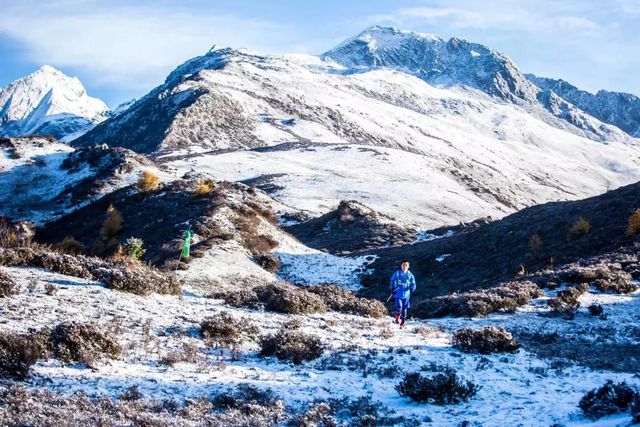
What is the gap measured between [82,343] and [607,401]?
8699 millimetres

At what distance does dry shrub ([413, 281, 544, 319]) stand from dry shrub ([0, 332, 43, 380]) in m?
13.5

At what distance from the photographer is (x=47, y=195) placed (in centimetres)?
5278

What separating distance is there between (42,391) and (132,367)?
187 centimetres

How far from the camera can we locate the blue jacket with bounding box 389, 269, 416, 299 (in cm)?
1741

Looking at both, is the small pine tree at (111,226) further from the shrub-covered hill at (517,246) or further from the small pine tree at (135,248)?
the shrub-covered hill at (517,246)

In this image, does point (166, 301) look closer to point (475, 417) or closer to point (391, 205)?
point (475, 417)

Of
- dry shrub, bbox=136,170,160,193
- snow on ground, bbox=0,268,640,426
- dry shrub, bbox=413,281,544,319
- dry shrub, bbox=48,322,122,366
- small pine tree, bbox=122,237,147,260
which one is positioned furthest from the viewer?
dry shrub, bbox=136,170,160,193

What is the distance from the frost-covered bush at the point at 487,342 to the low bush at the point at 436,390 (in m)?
2.91

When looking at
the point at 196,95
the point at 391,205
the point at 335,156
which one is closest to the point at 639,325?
the point at 391,205

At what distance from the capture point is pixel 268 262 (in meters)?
33.3

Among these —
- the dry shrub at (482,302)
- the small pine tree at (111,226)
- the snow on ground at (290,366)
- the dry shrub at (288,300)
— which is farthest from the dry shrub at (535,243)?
the small pine tree at (111,226)

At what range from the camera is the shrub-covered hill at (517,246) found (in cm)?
3039

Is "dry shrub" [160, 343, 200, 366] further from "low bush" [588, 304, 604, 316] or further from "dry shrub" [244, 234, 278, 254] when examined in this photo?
"dry shrub" [244, 234, 278, 254]

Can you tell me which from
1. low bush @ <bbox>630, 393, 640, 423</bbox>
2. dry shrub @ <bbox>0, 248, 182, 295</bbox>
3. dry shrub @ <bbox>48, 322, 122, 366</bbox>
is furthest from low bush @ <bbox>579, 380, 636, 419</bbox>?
dry shrub @ <bbox>0, 248, 182, 295</bbox>
